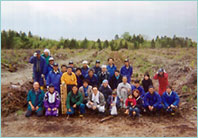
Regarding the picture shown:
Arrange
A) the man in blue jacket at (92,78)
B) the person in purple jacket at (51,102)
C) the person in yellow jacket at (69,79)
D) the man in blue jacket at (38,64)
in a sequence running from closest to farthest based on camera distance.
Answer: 1. the person in purple jacket at (51,102)
2. the person in yellow jacket at (69,79)
3. the man in blue jacket at (92,78)
4. the man in blue jacket at (38,64)

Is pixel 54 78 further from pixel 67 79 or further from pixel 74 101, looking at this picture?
pixel 74 101

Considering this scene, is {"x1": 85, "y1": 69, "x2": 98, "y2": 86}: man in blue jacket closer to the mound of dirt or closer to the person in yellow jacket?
the person in yellow jacket

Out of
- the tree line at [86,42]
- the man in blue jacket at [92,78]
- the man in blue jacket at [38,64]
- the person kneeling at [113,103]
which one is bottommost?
the person kneeling at [113,103]

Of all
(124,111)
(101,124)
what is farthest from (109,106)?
(101,124)

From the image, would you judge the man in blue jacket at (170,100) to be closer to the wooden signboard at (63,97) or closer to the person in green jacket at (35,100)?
the wooden signboard at (63,97)

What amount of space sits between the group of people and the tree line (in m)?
17.8

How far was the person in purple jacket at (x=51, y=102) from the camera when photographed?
5047 millimetres

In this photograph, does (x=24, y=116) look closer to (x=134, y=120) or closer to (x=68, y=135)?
(x=68, y=135)

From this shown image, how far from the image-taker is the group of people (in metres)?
5.10

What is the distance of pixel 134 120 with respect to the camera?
4.90m

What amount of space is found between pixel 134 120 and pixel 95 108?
1118 millimetres

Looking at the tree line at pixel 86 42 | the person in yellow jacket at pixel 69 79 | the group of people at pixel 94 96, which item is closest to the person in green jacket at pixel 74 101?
the group of people at pixel 94 96

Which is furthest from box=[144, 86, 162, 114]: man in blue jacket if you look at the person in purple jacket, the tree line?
the tree line

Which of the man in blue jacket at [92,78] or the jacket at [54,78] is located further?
the man in blue jacket at [92,78]
